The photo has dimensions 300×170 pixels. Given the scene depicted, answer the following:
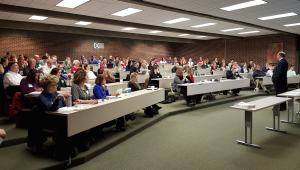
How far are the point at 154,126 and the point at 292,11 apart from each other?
6886 millimetres

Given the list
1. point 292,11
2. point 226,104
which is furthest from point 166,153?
point 292,11

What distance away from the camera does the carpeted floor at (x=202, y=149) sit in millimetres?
3092

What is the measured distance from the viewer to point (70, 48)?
45.5 ft

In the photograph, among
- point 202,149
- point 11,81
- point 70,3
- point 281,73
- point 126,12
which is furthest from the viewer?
point 126,12

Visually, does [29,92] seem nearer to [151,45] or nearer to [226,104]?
[226,104]

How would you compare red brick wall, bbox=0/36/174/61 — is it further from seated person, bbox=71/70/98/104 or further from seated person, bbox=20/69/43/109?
seated person, bbox=71/70/98/104

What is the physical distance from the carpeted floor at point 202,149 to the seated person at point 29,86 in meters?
1.75

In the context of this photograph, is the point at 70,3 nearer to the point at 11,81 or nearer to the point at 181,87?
the point at 11,81

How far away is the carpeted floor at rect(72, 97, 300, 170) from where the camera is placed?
3.09 meters

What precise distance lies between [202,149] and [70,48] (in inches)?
486

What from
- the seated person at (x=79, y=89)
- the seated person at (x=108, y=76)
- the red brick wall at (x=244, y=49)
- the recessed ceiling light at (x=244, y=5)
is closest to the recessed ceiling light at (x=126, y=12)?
the seated person at (x=108, y=76)

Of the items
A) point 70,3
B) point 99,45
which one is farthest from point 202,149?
point 99,45

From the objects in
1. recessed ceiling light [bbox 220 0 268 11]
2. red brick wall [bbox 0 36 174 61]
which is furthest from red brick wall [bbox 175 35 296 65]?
recessed ceiling light [bbox 220 0 268 11]

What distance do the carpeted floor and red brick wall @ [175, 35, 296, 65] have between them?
11827 millimetres
